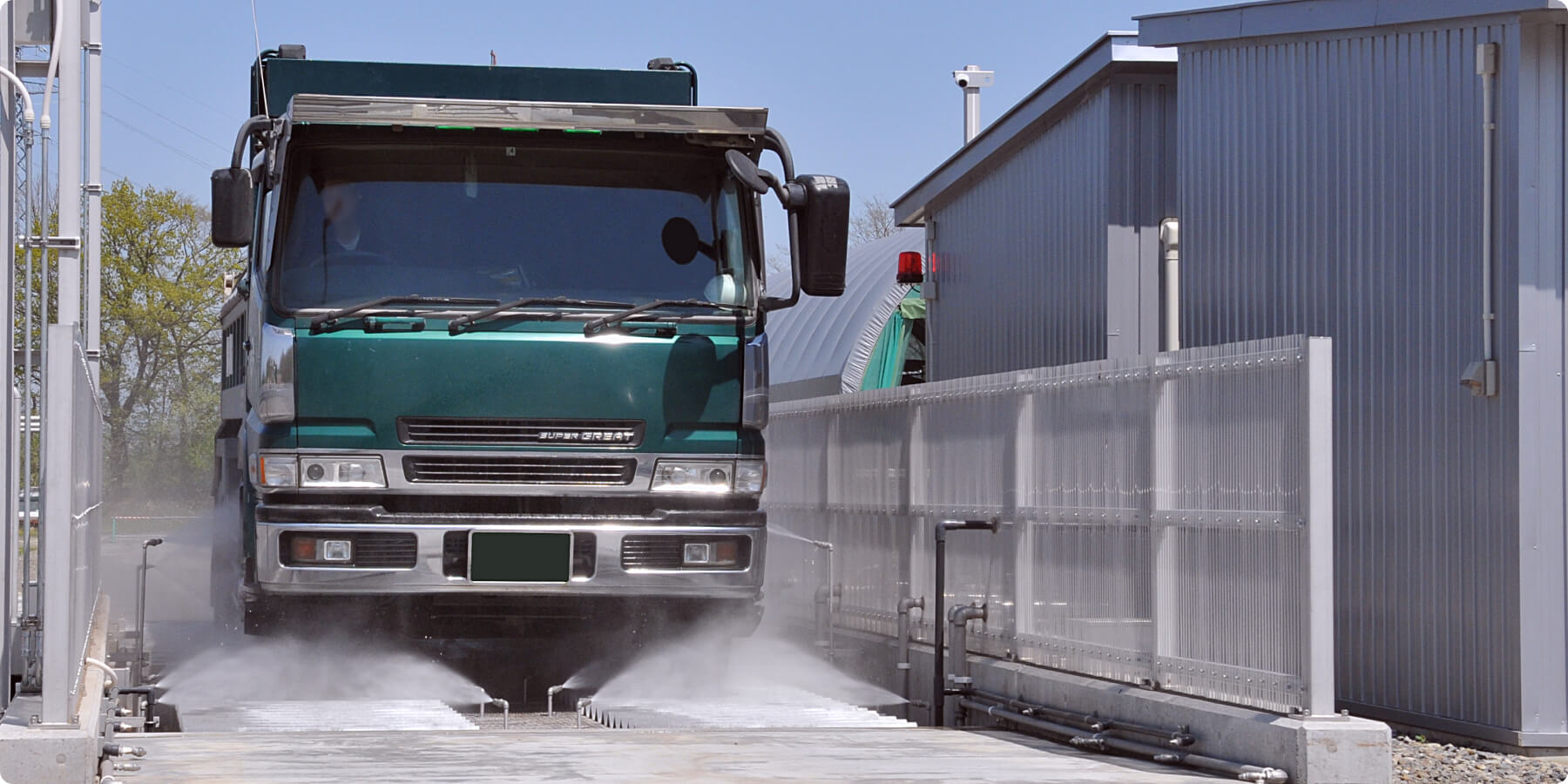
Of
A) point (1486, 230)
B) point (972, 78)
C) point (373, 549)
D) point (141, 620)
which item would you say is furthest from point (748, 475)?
point (972, 78)

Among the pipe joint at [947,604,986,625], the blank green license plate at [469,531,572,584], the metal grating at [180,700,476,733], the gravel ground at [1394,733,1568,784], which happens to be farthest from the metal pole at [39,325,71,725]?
the gravel ground at [1394,733,1568,784]

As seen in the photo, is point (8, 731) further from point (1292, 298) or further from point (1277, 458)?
point (1292, 298)

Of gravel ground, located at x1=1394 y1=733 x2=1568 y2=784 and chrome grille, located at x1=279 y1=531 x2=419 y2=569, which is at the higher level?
chrome grille, located at x1=279 y1=531 x2=419 y2=569

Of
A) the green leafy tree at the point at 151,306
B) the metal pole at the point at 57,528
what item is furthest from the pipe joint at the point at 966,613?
the green leafy tree at the point at 151,306

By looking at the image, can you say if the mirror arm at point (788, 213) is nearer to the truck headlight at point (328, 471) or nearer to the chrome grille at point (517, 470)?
the chrome grille at point (517, 470)

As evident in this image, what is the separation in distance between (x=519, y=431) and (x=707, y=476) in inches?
38.4

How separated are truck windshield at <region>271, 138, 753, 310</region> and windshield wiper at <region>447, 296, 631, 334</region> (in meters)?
0.04

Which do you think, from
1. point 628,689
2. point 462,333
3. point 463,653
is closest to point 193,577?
point 463,653

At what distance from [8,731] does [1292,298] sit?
740 centimetres

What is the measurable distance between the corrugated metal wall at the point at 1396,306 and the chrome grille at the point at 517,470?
4.01 m

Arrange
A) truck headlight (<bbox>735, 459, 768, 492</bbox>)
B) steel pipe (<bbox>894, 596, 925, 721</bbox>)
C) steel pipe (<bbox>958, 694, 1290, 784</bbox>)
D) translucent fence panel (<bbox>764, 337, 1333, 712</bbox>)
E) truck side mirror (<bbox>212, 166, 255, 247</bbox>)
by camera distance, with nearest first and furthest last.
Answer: steel pipe (<bbox>958, 694, 1290, 784</bbox>) → translucent fence panel (<bbox>764, 337, 1333, 712</bbox>) → truck side mirror (<bbox>212, 166, 255, 247</bbox>) → truck headlight (<bbox>735, 459, 768, 492</bbox>) → steel pipe (<bbox>894, 596, 925, 721</bbox>)

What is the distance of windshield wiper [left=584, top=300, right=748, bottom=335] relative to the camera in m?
9.27

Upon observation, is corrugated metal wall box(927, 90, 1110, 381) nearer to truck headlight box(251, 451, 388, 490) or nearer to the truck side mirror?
truck headlight box(251, 451, 388, 490)

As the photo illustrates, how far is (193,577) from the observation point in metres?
14.5
